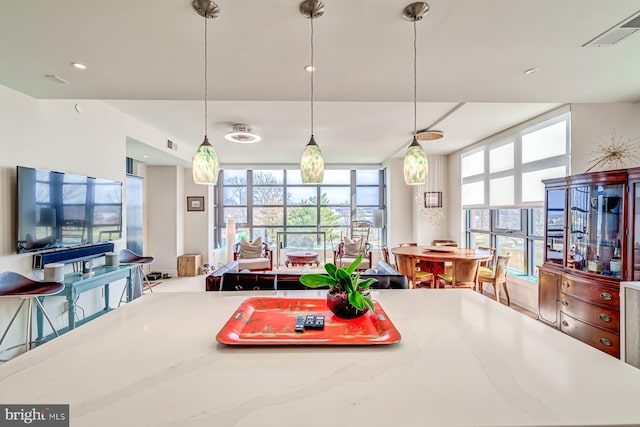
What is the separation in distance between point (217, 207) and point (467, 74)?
6.42 meters

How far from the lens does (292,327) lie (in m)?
1.27

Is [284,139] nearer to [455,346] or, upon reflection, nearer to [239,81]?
[239,81]

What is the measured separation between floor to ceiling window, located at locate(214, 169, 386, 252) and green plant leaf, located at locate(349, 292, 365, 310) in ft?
19.7

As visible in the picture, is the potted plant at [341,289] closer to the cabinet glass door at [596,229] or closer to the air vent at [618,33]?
the air vent at [618,33]

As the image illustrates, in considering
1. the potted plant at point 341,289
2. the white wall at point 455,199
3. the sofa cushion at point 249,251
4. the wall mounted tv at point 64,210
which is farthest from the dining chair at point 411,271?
the wall mounted tv at point 64,210

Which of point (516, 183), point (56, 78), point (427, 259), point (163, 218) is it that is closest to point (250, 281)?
point (56, 78)

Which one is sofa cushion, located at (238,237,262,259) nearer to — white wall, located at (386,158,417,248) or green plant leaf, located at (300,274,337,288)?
white wall, located at (386,158,417,248)

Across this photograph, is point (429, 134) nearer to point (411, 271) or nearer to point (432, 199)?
point (411, 271)

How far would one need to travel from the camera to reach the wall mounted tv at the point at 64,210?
97.0 inches

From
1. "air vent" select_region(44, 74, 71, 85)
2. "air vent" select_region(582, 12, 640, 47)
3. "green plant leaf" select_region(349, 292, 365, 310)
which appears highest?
"air vent" select_region(582, 12, 640, 47)

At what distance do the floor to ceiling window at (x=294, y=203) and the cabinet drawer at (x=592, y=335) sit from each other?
4.58 metres

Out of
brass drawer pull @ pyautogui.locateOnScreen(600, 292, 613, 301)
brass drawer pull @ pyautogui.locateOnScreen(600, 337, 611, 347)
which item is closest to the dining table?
brass drawer pull @ pyautogui.locateOnScreen(600, 292, 613, 301)

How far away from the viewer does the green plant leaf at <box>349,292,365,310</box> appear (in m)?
1.21

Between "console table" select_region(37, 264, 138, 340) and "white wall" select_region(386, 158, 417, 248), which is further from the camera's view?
"white wall" select_region(386, 158, 417, 248)
